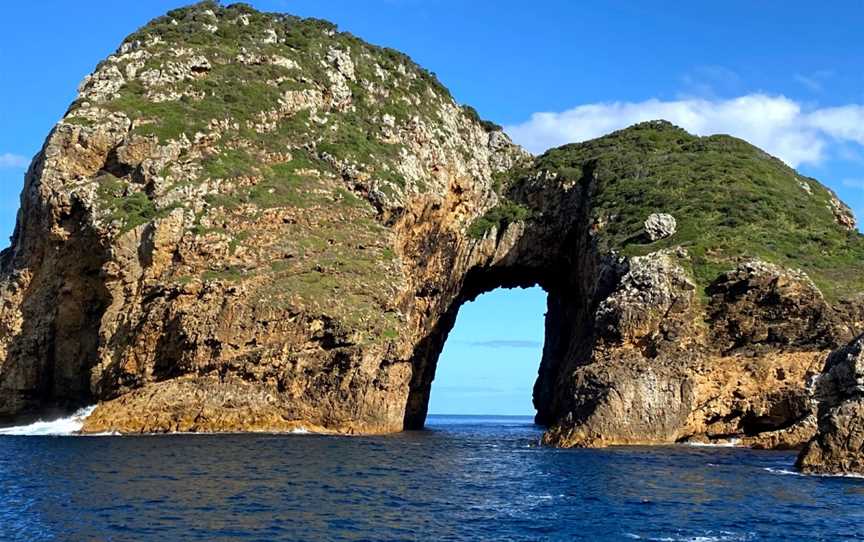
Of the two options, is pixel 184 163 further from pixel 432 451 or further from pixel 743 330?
pixel 743 330

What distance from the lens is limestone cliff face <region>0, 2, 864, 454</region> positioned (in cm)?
6825

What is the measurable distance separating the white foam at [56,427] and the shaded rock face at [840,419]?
52379 mm

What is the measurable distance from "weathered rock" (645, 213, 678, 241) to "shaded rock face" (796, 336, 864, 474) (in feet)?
120

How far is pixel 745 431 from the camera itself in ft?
216

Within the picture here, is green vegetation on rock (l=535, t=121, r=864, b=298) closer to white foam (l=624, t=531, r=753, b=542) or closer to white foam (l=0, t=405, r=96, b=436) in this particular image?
white foam (l=624, t=531, r=753, b=542)

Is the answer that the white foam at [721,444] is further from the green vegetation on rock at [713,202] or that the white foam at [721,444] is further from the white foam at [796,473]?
the white foam at [796,473]

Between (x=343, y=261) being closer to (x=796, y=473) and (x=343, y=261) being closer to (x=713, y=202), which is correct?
(x=713, y=202)

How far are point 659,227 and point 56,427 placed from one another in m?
55.0

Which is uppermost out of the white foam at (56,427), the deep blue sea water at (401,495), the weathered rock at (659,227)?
the weathered rock at (659,227)

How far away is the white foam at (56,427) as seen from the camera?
228 ft

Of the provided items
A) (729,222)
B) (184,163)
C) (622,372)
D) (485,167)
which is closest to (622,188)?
(729,222)

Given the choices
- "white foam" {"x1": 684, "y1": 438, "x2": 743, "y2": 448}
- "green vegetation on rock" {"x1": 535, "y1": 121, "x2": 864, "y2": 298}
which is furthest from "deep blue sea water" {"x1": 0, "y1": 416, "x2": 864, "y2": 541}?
"green vegetation on rock" {"x1": 535, "y1": 121, "x2": 864, "y2": 298}

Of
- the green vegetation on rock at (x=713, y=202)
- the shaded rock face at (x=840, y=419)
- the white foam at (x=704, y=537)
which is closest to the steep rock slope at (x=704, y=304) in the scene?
the green vegetation on rock at (x=713, y=202)

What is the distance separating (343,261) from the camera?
7869 centimetres
